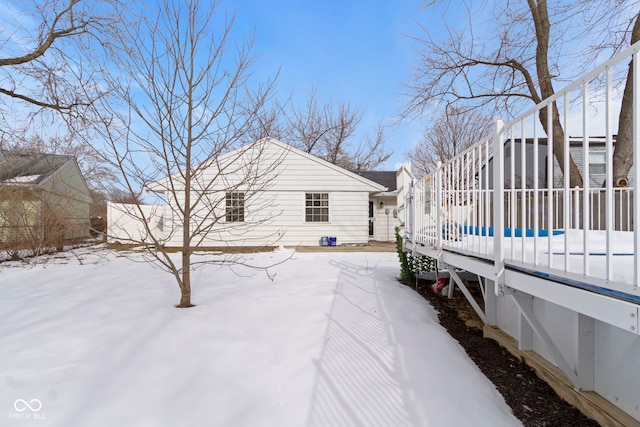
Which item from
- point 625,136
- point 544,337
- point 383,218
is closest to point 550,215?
point 544,337

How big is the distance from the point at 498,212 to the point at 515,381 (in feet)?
4.34

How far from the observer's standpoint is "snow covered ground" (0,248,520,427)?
73.6 inches

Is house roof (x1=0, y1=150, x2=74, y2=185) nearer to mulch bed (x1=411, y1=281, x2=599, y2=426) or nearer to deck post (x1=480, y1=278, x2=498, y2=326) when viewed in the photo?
mulch bed (x1=411, y1=281, x2=599, y2=426)

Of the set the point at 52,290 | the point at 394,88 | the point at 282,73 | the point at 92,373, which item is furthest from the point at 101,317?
the point at 394,88

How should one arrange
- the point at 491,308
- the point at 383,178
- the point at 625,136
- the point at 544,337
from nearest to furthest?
the point at 544,337 → the point at 491,308 → the point at 625,136 → the point at 383,178

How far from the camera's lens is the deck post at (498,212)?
7.23 feet

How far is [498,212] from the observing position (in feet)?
7.33

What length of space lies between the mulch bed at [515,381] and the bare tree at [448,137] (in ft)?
43.6

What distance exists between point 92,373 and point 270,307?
1.89 meters

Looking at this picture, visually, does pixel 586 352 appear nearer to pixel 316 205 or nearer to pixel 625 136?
pixel 625 136

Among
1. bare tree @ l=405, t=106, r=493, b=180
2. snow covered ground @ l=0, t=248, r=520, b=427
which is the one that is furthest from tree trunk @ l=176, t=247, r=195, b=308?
bare tree @ l=405, t=106, r=493, b=180

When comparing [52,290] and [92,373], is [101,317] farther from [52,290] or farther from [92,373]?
[52,290]

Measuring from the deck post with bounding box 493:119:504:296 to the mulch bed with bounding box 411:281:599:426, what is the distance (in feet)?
2.40

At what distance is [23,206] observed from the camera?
27.6ft
